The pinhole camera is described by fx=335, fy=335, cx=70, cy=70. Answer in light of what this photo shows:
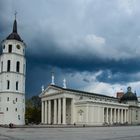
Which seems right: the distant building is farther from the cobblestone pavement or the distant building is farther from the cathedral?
the cobblestone pavement

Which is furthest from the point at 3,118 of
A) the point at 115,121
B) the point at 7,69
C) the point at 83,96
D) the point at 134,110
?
the point at 134,110

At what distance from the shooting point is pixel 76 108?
11762cm

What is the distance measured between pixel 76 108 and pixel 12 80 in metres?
31.2

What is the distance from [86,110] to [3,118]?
1251 inches

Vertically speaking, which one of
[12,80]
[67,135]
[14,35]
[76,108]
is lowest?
[67,135]

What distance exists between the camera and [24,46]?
100938mm

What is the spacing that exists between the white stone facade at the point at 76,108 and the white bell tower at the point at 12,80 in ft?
70.6

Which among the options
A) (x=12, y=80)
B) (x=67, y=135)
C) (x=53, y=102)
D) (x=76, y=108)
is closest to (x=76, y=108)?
(x=76, y=108)

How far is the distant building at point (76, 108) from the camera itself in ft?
376

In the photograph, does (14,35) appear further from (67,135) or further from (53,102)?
(67,135)

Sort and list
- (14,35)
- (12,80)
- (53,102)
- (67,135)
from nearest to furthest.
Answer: (67,135)
(12,80)
(14,35)
(53,102)

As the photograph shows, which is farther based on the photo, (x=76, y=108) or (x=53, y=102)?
(x=53, y=102)

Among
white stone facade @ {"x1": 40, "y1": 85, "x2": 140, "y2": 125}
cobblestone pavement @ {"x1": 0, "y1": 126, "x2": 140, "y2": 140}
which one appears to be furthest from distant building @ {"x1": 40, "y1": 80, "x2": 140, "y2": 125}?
cobblestone pavement @ {"x1": 0, "y1": 126, "x2": 140, "y2": 140}

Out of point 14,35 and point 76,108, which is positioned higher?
point 14,35
